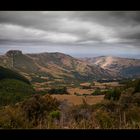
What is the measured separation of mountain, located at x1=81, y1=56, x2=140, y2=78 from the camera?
10.8 feet

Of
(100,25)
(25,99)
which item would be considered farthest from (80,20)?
(25,99)

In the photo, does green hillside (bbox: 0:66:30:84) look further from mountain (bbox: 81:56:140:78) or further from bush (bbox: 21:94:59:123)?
mountain (bbox: 81:56:140:78)

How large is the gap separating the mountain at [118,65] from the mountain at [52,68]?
0.06 metres

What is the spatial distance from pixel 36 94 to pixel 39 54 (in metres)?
0.43

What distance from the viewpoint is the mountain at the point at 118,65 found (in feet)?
10.8

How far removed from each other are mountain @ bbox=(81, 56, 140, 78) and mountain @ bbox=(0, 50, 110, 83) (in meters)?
0.06

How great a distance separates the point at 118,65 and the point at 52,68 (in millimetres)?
728

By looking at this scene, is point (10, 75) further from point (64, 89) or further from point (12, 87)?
point (64, 89)

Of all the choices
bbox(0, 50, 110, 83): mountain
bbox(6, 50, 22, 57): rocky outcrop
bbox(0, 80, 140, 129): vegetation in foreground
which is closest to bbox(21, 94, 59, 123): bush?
bbox(0, 80, 140, 129): vegetation in foreground

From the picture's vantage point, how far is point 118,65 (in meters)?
3.48

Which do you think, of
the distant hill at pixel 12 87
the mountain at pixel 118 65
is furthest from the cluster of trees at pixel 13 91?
the mountain at pixel 118 65

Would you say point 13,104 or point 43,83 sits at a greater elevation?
point 43,83
